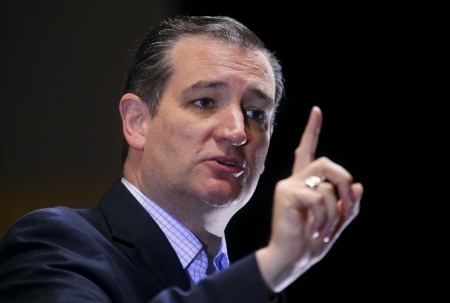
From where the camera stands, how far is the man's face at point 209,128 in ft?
6.31

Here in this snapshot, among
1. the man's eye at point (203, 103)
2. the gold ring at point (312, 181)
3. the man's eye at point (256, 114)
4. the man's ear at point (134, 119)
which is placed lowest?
the man's ear at point (134, 119)

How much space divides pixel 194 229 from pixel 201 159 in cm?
26

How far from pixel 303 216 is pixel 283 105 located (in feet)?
6.40

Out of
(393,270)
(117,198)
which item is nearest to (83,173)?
(117,198)

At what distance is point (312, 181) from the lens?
1255mm

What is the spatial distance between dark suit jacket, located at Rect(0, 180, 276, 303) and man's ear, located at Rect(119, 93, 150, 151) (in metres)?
0.18

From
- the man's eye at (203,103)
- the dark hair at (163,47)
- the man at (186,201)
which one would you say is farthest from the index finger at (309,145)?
the dark hair at (163,47)

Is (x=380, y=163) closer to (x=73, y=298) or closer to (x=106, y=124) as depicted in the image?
(x=106, y=124)

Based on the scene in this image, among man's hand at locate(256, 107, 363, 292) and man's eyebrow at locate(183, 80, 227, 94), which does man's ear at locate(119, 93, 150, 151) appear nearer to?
man's eyebrow at locate(183, 80, 227, 94)

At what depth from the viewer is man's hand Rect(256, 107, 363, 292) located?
48.4 inches

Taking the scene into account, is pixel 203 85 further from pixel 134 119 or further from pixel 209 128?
pixel 134 119

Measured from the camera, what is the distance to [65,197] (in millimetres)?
2926

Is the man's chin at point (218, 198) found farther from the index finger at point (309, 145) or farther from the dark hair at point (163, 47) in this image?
the index finger at point (309, 145)

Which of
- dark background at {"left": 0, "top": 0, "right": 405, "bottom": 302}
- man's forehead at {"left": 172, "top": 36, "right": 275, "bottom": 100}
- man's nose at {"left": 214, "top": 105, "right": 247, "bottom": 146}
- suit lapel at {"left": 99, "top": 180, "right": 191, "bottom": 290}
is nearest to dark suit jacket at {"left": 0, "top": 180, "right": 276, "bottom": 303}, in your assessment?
suit lapel at {"left": 99, "top": 180, "right": 191, "bottom": 290}
